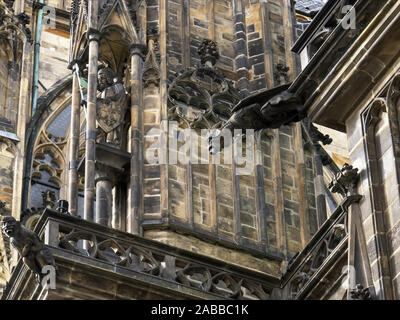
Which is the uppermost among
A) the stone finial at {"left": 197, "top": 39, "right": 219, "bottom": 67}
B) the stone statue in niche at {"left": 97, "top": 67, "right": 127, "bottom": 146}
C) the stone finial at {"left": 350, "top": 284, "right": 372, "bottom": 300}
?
the stone finial at {"left": 197, "top": 39, "right": 219, "bottom": 67}

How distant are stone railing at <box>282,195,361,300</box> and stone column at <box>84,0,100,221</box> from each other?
309 centimetres

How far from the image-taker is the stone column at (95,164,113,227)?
2405 cm

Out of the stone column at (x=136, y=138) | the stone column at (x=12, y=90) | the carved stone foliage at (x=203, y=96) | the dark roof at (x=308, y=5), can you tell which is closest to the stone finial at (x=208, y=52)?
the carved stone foliage at (x=203, y=96)

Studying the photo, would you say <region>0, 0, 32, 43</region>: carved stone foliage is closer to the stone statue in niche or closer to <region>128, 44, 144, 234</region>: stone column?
<region>128, 44, 144, 234</region>: stone column

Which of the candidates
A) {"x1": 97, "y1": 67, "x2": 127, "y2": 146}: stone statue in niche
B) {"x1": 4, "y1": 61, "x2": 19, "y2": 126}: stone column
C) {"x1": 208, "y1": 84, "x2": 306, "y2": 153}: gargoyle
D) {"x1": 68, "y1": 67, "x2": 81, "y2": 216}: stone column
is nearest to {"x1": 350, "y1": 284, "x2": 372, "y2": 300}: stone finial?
{"x1": 208, "y1": 84, "x2": 306, "y2": 153}: gargoyle

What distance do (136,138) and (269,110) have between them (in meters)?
5.96

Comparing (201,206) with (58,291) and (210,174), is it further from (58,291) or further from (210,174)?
(58,291)

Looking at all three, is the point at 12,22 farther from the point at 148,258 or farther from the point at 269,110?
the point at 269,110

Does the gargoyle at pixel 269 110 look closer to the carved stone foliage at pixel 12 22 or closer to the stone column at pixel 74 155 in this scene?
the stone column at pixel 74 155

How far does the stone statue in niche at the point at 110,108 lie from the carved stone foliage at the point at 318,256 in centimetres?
417

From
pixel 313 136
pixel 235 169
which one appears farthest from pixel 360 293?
pixel 313 136

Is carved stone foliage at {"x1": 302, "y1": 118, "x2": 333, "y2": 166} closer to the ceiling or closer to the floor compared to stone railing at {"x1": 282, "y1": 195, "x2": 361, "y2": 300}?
closer to the ceiling
